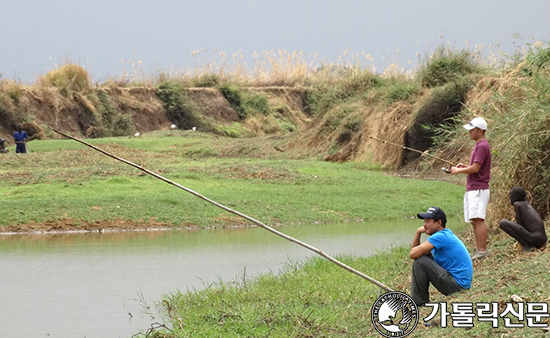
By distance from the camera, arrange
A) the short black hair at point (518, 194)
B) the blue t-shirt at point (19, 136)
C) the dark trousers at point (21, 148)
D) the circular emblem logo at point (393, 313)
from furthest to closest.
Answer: the dark trousers at point (21, 148), the blue t-shirt at point (19, 136), the short black hair at point (518, 194), the circular emblem logo at point (393, 313)

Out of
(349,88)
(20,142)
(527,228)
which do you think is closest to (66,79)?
(20,142)

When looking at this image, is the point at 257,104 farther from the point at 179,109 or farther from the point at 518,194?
the point at 518,194

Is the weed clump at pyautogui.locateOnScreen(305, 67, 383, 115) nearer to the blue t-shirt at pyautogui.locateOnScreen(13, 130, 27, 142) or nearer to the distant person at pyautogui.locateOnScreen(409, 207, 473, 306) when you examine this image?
the blue t-shirt at pyautogui.locateOnScreen(13, 130, 27, 142)

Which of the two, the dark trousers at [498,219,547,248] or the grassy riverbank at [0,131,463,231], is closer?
the dark trousers at [498,219,547,248]

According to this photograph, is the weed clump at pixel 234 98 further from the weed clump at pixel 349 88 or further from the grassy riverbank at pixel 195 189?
the grassy riverbank at pixel 195 189

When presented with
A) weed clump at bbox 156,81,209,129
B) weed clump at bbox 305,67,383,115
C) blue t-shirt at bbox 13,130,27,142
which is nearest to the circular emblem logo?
blue t-shirt at bbox 13,130,27,142

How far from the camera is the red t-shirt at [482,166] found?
8.80 m

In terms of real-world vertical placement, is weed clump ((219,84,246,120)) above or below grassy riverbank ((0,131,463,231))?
above

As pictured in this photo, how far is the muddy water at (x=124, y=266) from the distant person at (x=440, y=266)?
2997mm

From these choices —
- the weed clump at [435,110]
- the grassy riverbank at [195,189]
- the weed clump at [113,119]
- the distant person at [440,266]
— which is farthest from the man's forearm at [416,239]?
the weed clump at [113,119]

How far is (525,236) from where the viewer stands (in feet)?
27.9

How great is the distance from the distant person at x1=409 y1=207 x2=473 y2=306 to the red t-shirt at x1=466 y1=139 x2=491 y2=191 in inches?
80.5

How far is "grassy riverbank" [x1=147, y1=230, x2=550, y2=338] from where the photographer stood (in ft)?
21.5

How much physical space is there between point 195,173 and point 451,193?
697 cm
